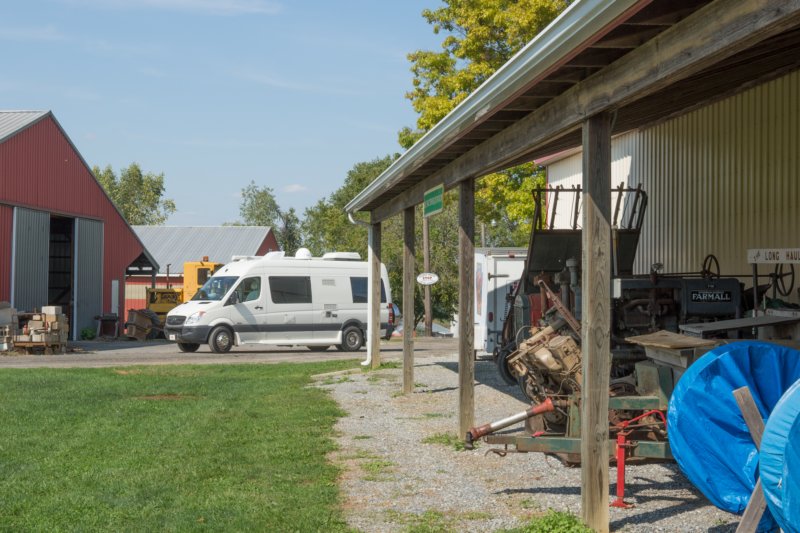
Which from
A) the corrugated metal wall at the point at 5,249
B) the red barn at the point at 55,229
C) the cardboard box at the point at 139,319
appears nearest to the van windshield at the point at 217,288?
A: the corrugated metal wall at the point at 5,249

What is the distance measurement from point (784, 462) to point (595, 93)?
3.34m

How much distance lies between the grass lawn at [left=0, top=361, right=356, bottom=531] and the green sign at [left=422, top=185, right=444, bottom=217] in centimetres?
294

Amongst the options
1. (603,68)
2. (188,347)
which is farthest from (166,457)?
(188,347)

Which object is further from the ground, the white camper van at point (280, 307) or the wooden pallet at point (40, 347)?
the white camper van at point (280, 307)

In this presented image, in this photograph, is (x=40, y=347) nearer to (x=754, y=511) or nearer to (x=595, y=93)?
(x=595, y=93)

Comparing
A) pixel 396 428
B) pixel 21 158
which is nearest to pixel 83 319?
pixel 21 158

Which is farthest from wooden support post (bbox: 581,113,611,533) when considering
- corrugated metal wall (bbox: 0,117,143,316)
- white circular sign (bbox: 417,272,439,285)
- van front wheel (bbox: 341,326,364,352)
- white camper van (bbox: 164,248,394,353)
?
corrugated metal wall (bbox: 0,117,143,316)

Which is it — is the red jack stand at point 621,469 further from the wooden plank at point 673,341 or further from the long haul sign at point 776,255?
the long haul sign at point 776,255

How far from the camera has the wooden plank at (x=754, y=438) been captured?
536 cm

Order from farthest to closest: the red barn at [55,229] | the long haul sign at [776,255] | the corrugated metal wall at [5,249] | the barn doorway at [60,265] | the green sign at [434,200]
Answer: the barn doorway at [60,265]
the red barn at [55,229]
the corrugated metal wall at [5,249]
the green sign at [434,200]
the long haul sign at [776,255]

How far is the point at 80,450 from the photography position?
10.3 m

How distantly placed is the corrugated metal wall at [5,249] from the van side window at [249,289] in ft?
27.1

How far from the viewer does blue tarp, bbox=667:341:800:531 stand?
5.79 meters

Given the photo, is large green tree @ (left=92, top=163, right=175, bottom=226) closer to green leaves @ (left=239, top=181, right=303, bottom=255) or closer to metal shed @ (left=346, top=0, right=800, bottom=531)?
green leaves @ (left=239, top=181, right=303, bottom=255)
